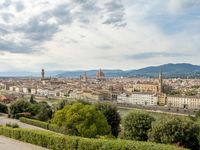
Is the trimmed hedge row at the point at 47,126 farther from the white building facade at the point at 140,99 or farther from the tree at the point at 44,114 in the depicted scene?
the white building facade at the point at 140,99

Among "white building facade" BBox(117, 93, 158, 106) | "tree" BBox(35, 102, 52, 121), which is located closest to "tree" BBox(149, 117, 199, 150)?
"tree" BBox(35, 102, 52, 121)

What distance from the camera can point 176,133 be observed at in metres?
23.3

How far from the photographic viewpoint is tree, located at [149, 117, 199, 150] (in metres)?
23.3

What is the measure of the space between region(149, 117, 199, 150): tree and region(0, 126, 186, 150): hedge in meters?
8.95

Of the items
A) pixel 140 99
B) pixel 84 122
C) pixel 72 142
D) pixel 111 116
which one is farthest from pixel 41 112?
pixel 140 99

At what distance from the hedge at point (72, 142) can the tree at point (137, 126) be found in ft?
34.3

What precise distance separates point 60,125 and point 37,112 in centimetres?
1567

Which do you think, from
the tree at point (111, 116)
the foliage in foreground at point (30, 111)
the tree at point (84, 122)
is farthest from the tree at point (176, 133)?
the foliage in foreground at point (30, 111)

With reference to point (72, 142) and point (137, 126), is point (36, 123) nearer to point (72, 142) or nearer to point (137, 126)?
point (137, 126)

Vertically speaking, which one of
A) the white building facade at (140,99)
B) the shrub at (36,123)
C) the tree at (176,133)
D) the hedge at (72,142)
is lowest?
the white building facade at (140,99)

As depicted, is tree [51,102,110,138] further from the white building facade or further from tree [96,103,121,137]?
the white building facade

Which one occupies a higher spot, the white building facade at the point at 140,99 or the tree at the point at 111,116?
the tree at the point at 111,116

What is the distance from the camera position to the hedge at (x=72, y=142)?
11.3 meters

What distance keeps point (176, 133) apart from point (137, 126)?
4.80 metres
